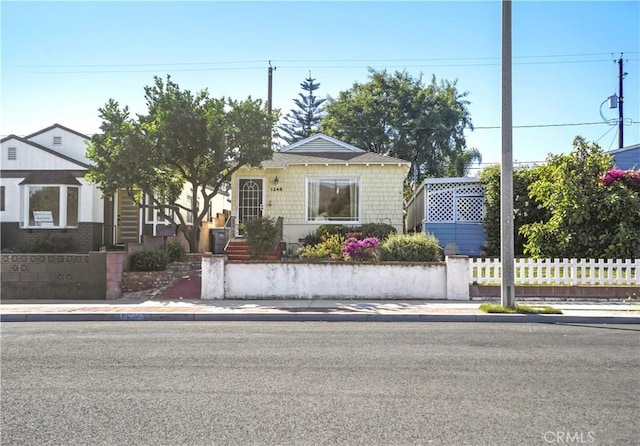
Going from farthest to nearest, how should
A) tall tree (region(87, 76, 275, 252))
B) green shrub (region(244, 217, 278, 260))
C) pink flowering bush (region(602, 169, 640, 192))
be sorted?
tall tree (region(87, 76, 275, 252))
green shrub (region(244, 217, 278, 260))
pink flowering bush (region(602, 169, 640, 192))

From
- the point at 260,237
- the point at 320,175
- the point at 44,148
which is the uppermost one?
the point at 44,148

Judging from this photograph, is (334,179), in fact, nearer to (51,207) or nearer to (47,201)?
(51,207)

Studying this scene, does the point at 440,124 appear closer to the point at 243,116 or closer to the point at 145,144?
the point at 243,116

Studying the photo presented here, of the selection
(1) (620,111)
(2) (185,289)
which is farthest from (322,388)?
(1) (620,111)

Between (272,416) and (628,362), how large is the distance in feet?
16.1

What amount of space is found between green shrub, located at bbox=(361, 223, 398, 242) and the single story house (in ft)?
3.44

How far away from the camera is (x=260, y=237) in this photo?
15766 mm

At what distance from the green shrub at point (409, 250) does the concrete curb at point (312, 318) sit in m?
3.19

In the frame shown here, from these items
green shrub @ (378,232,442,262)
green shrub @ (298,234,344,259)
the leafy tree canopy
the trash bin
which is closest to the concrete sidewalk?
green shrub @ (378,232,442,262)

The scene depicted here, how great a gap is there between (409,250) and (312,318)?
4069 millimetres

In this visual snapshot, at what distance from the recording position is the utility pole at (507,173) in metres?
11.3

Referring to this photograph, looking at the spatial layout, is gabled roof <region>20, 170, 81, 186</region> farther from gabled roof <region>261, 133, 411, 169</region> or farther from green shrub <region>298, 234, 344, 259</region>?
green shrub <region>298, 234, 344, 259</region>

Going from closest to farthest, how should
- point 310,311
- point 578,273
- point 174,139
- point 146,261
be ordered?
point 310,311 < point 578,273 < point 146,261 < point 174,139

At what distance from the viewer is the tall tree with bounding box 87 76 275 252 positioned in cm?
1714
